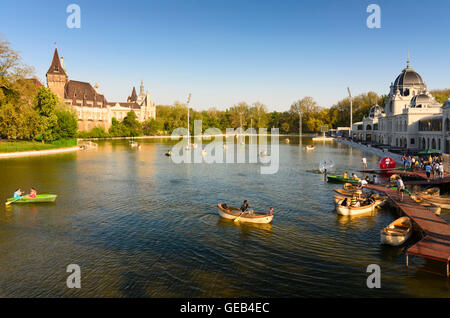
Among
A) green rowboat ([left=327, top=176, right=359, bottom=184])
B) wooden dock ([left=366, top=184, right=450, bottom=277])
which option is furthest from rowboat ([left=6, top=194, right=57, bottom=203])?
green rowboat ([left=327, top=176, right=359, bottom=184])

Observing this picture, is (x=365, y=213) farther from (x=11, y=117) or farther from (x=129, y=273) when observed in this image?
(x=11, y=117)

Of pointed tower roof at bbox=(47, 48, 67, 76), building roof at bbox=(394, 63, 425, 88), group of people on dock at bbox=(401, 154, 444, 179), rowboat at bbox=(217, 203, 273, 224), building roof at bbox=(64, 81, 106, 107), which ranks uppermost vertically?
pointed tower roof at bbox=(47, 48, 67, 76)

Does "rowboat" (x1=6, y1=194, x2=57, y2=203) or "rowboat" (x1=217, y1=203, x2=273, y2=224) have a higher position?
"rowboat" (x1=6, y1=194, x2=57, y2=203)

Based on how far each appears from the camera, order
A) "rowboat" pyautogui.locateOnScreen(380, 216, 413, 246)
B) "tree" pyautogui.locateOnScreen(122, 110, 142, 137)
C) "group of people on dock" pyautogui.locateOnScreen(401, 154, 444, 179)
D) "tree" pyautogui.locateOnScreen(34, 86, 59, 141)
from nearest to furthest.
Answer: "rowboat" pyautogui.locateOnScreen(380, 216, 413, 246), "group of people on dock" pyautogui.locateOnScreen(401, 154, 444, 179), "tree" pyautogui.locateOnScreen(34, 86, 59, 141), "tree" pyautogui.locateOnScreen(122, 110, 142, 137)

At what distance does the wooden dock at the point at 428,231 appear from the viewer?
17194mm

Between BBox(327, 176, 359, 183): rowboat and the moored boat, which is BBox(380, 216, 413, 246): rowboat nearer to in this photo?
BBox(327, 176, 359, 183): rowboat

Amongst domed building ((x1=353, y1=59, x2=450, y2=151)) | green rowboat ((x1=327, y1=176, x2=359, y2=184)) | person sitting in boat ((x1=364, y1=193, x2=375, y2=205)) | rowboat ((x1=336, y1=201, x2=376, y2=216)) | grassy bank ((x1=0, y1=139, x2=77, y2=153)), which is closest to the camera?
rowboat ((x1=336, y1=201, x2=376, y2=216))

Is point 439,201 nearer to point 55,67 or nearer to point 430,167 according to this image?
point 430,167

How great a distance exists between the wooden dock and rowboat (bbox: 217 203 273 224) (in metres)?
9.40

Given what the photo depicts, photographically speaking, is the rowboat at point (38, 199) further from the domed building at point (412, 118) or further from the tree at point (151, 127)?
the tree at point (151, 127)

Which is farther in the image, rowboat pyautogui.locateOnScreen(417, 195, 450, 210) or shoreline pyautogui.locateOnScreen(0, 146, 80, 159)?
shoreline pyautogui.locateOnScreen(0, 146, 80, 159)

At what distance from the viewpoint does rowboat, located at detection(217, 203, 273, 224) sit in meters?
24.8
